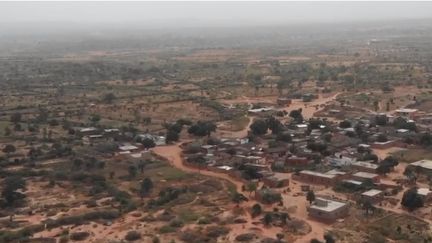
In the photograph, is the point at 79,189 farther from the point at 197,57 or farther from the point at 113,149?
the point at 197,57

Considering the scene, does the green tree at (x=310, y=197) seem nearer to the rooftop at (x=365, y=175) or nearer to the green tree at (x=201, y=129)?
the rooftop at (x=365, y=175)

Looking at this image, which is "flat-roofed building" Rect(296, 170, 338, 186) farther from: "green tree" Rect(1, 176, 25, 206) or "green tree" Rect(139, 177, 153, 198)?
"green tree" Rect(1, 176, 25, 206)

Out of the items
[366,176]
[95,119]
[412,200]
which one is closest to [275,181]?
[366,176]

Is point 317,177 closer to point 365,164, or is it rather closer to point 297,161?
point 365,164

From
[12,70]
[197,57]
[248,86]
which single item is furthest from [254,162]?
[197,57]

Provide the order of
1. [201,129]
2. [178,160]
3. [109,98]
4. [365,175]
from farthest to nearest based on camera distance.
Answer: [109,98] → [201,129] → [178,160] → [365,175]

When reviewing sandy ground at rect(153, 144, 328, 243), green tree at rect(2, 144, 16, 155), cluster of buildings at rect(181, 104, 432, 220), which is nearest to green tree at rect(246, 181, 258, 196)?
sandy ground at rect(153, 144, 328, 243)

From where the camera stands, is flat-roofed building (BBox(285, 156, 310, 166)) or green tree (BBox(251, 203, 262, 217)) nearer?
green tree (BBox(251, 203, 262, 217))

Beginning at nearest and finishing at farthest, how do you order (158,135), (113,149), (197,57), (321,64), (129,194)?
1. (129,194)
2. (113,149)
3. (158,135)
4. (321,64)
5. (197,57)
